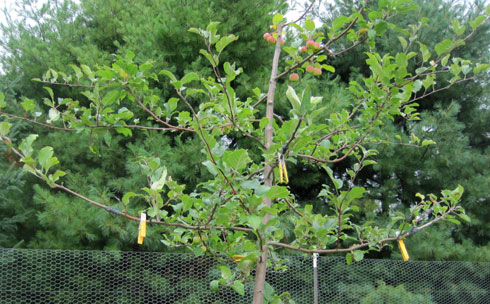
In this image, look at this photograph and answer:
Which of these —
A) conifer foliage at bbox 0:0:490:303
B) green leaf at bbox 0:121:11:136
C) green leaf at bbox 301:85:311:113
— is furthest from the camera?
green leaf at bbox 0:121:11:136

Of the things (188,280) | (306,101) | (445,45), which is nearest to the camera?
(306,101)

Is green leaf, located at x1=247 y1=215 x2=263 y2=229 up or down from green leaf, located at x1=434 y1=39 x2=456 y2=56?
down

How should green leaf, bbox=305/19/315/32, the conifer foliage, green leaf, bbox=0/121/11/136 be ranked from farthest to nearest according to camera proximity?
green leaf, bbox=305/19/315/32, green leaf, bbox=0/121/11/136, the conifer foliage

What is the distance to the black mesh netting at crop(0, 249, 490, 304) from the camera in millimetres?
2338

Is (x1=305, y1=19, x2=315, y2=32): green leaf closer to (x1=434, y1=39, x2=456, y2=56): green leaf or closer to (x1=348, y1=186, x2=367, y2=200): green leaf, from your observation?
(x1=434, y1=39, x2=456, y2=56): green leaf

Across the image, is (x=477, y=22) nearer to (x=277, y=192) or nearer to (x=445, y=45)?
(x=445, y=45)

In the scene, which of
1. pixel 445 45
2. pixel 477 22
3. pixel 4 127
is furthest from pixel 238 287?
pixel 477 22

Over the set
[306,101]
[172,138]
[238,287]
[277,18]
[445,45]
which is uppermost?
[172,138]

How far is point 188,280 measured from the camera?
8.71ft

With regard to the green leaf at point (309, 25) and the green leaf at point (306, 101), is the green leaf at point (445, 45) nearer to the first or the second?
the green leaf at point (309, 25)

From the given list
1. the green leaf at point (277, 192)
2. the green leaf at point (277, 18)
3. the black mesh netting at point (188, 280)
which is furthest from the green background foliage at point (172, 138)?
the green leaf at point (277, 192)

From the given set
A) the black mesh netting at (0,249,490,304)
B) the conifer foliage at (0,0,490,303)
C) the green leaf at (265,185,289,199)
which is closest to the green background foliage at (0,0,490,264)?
the black mesh netting at (0,249,490,304)

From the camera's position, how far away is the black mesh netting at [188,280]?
234 centimetres

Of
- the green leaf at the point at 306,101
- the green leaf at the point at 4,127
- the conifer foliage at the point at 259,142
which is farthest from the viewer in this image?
the green leaf at the point at 4,127
